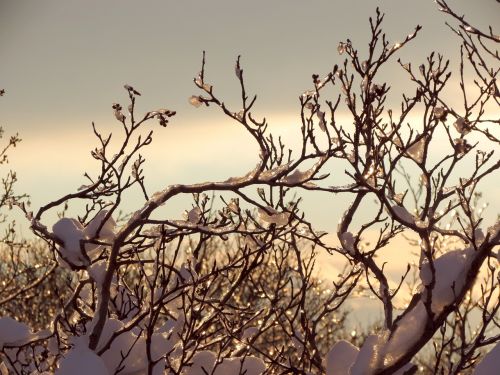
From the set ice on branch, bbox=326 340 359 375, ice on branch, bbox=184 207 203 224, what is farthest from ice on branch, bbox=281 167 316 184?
ice on branch, bbox=326 340 359 375

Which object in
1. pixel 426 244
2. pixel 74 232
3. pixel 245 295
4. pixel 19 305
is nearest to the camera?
pixel 426 244

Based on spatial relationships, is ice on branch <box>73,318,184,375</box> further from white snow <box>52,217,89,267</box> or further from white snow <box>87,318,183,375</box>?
white snow <box>52,217,89,267</box>

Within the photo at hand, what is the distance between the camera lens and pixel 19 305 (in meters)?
21.2

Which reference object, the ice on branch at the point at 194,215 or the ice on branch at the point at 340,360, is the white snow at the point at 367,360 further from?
the ice on branch at the point at 194,215

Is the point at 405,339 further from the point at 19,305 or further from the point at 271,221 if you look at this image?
the point at 19,305

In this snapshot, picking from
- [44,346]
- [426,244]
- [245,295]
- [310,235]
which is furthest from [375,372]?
[245,295]

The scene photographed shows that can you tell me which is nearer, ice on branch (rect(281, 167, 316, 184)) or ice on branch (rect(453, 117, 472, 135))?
ice on branch (rect(281, 167, 316, 184))

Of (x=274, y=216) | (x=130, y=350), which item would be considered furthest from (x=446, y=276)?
(x=130, y=350)

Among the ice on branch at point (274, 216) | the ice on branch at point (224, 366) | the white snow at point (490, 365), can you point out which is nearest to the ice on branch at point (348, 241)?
the ice on branch at point (274, 216)

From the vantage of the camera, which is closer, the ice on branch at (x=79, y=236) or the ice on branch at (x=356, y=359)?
the ice on branch at (x=356, y=359)

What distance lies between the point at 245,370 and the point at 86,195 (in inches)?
73.7

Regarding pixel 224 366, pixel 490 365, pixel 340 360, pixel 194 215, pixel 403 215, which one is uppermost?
pixel 194 215

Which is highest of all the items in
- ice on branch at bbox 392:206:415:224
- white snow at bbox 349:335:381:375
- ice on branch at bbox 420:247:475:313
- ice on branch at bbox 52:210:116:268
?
ice on branch at bbox 52:210:116:268

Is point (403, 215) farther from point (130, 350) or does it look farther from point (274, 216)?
point (130, 350)
